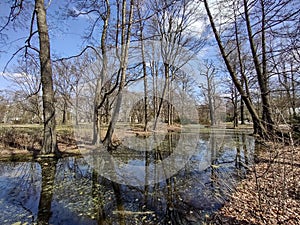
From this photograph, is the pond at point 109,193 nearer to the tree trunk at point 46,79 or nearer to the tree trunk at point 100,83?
the tree trunk at point 46,79

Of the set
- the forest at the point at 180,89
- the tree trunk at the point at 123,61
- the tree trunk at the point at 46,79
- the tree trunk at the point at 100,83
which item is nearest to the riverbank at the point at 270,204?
the forest at the point at 180,89

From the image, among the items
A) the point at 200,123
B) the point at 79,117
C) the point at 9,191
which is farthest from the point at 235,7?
the point at 200,123

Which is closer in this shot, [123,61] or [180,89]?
[123,61]

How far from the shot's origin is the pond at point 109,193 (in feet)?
8.41

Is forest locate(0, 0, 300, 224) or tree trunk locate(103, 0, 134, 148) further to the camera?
tree trunk locate(103, 0, 134, 148)

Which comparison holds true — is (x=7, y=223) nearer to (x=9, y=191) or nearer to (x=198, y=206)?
(x=9, y=191)

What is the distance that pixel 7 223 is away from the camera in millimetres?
2385

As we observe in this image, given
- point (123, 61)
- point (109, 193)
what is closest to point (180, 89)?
point (123, 61)

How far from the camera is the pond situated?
8.41 ft

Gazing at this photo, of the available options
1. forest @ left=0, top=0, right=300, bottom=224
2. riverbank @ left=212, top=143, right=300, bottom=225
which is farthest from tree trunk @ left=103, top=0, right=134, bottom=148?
riverbank @ left=212, top=143, right=300, bottom=225

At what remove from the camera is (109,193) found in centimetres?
340

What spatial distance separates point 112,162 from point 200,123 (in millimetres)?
21540

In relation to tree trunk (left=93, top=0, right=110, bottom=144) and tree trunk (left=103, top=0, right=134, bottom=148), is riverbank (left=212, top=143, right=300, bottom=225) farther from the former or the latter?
tree trunk (left=93, top=0, right=110, bottom=144)

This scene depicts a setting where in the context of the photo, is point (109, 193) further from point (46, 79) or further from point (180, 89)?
point (180, 89)
